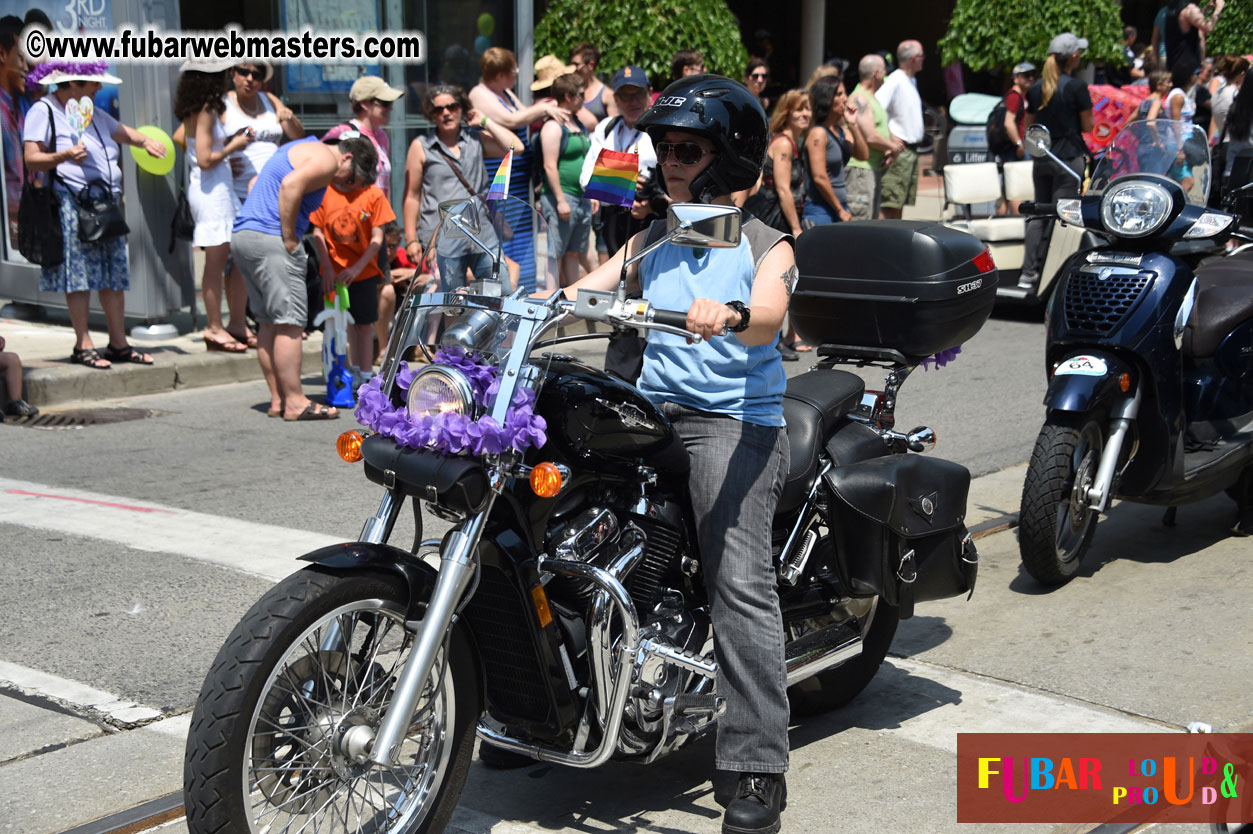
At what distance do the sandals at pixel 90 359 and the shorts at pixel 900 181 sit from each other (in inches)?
267

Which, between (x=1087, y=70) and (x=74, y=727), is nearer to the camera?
(x=74, y=727)

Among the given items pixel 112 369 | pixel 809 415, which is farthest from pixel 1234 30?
pixel 809 415

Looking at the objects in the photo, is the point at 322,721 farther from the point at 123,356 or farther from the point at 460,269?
the point at 123,356

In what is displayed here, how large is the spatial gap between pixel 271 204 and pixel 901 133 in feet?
21.9

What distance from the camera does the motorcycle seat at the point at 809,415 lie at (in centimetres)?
380

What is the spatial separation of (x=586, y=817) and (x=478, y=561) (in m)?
Answer: 0.87

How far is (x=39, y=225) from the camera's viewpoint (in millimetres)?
9086

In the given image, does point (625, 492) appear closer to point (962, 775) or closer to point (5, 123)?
point (962, 775)

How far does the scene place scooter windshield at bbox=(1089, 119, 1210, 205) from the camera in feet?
19.2

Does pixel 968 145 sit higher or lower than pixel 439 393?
higher

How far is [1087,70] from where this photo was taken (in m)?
20.2

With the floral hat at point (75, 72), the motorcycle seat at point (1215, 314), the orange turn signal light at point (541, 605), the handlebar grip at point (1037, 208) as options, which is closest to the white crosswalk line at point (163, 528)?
the orange turn signal light at point (541, 605)

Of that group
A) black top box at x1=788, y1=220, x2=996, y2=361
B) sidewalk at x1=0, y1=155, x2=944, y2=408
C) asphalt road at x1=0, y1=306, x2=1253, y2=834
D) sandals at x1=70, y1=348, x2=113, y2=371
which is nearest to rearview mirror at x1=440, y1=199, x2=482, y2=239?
black top box at x1=788, y1=220, x2=996, y2=361

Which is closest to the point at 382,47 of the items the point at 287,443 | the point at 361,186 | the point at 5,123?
the point at 5,123
